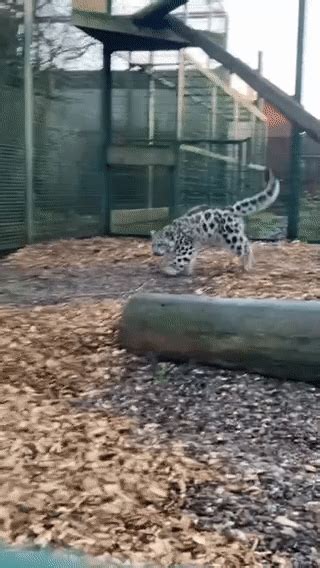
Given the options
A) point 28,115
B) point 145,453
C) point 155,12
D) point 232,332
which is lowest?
point 145,453

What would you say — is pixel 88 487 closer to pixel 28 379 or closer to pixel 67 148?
pixel 28 379

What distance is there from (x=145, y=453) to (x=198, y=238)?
12.8 feet

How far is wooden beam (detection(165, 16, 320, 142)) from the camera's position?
8430 millimetres

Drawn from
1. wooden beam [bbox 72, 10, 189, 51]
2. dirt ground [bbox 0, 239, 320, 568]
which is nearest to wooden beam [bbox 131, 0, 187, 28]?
wooden beam [bbox 72, 10, 189, 51]

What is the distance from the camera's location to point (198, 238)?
255 inches

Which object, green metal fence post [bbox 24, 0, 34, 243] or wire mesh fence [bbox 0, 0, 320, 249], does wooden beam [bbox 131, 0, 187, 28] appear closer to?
wire mesh fence [bbox 0, 0, 320, 249]

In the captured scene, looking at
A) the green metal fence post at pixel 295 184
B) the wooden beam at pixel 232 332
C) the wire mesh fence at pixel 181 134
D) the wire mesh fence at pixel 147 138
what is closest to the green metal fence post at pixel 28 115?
the wire mesh fence at pixel 147 138

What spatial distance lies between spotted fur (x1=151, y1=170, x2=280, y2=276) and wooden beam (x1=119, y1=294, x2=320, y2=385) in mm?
2595

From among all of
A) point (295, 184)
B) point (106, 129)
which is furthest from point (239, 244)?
point (106, 129)

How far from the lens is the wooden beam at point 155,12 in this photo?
8727 millimetres

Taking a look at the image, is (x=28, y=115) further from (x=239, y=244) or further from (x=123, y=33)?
(x=239, y=244)

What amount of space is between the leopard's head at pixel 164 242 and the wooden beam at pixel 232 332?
2.83m

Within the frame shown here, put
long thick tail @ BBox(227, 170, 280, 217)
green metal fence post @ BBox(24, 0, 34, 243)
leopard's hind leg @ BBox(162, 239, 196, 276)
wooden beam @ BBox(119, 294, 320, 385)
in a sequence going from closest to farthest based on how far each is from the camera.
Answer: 1. wooden beam @ BBox(119, 294, 320, 385)
2. leopard's hind leg @ BBox(162, 239, 196, 276)
3. long thick tail @ BBox(227, 170, 280, 217)
4. green metal fence post @ BBox(24, 0, 34, 243)

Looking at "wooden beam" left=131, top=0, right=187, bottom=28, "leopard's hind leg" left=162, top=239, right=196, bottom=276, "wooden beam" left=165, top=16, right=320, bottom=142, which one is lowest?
"leopard's hind leg" left=162, top=239, right=196, bottom=276
